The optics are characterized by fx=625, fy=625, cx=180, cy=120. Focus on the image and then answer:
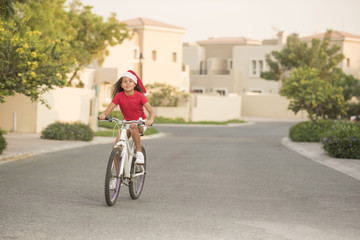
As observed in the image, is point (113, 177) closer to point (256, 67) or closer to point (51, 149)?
point (51, 149)

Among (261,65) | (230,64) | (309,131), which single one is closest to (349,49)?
(261,65)

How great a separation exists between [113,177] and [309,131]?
20510 mm

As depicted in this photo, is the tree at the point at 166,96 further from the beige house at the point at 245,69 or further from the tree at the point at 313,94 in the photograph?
the tree at the point at 313,94

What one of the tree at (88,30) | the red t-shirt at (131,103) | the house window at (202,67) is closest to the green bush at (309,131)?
the tree at (88,30)

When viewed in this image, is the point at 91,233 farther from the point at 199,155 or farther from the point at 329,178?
the point at 199,155

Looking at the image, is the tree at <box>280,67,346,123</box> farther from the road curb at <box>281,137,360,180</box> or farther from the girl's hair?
the girl's hair

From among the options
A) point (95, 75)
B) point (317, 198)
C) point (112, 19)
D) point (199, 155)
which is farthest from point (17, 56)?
point (95, 75)

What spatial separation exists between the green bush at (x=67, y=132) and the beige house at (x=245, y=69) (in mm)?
46946

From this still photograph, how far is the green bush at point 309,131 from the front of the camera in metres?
28.0

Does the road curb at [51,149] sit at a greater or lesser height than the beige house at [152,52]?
lesser

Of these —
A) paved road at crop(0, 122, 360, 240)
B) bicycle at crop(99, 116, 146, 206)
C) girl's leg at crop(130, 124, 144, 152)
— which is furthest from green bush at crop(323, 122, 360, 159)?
girl's leg at crop(130, 124, 144, 152)

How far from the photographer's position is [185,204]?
31.2 feet

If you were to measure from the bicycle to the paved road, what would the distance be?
0.21m

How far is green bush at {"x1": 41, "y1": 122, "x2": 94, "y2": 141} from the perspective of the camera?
83.0 ft
